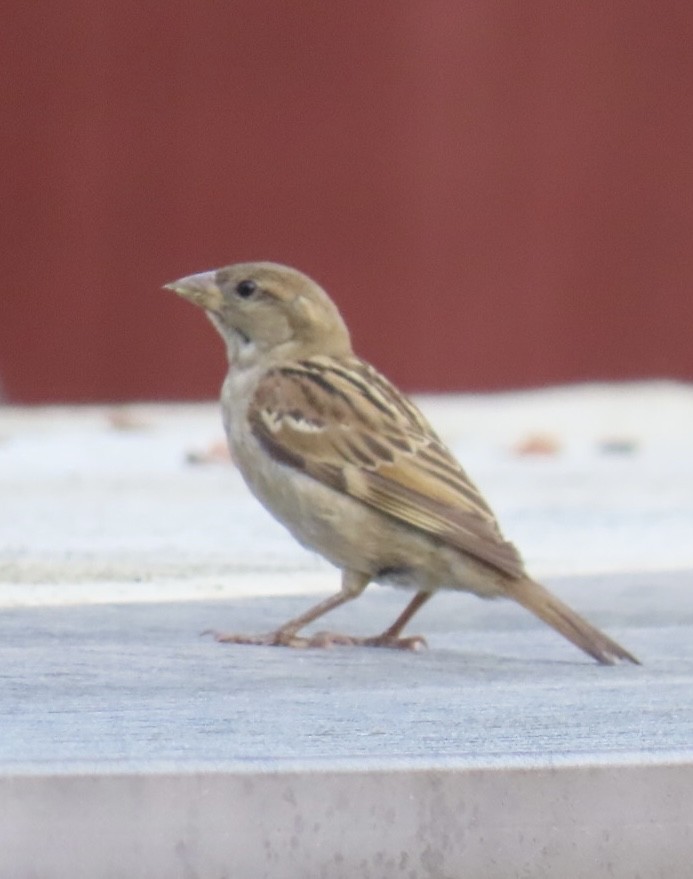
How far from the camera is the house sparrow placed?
391cm

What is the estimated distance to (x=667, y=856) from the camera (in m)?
2.48

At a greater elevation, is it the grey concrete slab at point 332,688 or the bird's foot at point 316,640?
the grey concrete slab at point 332,688

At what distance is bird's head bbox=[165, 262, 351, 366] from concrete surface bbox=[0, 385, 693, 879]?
0.46m

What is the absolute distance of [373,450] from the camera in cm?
409

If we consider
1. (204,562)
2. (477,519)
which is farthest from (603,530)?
(477,519)

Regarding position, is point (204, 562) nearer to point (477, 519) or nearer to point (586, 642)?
point (477, 519)

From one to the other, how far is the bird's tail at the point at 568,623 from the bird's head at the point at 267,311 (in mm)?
706

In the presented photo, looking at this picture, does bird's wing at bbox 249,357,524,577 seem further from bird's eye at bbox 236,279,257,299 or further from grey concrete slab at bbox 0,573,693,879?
grey concrete slab at bbox 0,573,693,879

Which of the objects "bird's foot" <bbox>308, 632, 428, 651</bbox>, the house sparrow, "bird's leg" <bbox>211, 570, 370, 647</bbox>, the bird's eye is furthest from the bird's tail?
the bird's eye

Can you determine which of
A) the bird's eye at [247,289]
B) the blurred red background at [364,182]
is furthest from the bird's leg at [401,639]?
the blurred red background at [364,182]

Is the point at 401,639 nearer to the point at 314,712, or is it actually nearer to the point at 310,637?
the point at 310,637

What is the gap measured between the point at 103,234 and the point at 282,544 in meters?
4.06

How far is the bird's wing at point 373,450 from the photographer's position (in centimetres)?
395

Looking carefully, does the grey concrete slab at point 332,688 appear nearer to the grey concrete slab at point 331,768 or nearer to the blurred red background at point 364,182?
the grey concrete slab at point 331,768
